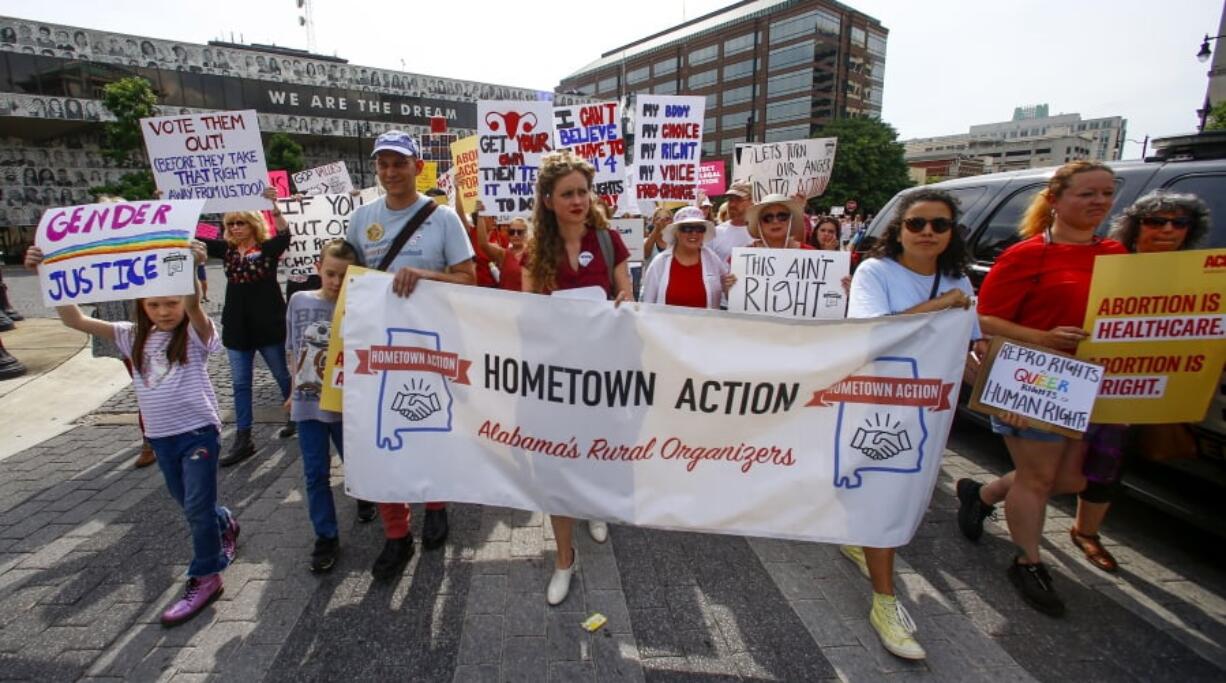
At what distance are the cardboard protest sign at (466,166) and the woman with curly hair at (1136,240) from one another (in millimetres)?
5073

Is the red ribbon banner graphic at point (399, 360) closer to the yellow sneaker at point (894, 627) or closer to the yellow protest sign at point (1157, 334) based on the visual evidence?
the yellow sneaker at point (894, 627)

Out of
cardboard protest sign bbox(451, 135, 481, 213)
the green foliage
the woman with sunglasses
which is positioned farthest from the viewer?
the green foliage

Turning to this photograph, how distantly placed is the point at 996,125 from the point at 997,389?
632 ft

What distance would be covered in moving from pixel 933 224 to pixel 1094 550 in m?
2.20

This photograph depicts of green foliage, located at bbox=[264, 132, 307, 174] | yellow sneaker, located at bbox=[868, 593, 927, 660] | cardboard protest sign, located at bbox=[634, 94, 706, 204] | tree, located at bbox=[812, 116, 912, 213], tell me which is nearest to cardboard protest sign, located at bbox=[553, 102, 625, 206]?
cardboard protest sign, located at bbox=[634, 94, 706, 204]

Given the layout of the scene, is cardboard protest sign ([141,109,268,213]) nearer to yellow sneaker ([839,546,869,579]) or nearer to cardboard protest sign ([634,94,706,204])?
cardboard protest sign ([634,94,706,204])

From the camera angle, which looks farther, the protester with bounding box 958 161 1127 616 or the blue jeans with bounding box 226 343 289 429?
the blue jeans with bounding box 226 343 289 429

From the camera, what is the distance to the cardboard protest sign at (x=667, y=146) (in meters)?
6.58

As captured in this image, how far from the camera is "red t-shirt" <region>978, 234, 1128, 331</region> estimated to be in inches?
104

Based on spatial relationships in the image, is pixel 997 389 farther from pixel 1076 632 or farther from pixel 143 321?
pixel 143 321

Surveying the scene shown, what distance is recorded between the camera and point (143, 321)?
2672 millimetres

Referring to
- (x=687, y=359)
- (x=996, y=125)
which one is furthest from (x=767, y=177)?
(x=996, y=125)

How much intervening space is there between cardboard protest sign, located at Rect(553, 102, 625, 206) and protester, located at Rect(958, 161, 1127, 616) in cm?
397

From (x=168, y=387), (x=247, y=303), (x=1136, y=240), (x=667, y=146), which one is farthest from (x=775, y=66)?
(x=168, y=387)
